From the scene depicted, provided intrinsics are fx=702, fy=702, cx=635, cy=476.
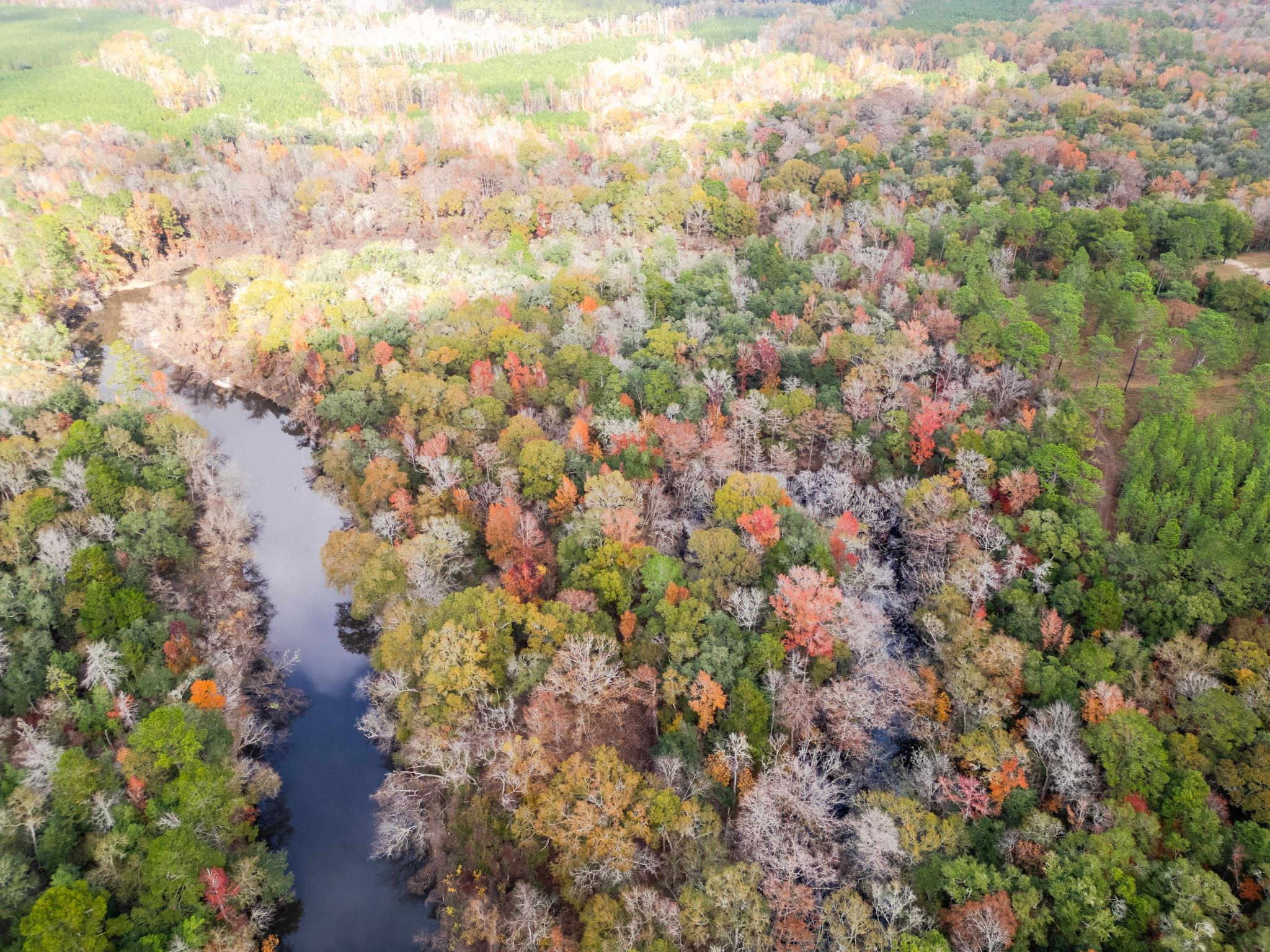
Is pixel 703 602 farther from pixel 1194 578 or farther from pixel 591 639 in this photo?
pixel 1194 578

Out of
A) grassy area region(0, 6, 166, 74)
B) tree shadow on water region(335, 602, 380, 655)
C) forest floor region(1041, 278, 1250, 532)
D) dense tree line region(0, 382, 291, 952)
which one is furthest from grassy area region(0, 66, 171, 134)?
forest floor region(1041, 278, 1250, 532)

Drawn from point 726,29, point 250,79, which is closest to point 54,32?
point 250,79

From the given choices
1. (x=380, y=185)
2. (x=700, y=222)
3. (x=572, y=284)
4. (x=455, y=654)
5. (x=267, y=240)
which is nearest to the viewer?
(x=455, y=654)

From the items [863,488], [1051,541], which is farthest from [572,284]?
[1051,541]

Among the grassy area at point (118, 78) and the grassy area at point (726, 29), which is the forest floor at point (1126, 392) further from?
the grassy area at point (726, 29)

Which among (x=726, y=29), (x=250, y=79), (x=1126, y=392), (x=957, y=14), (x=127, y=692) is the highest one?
(x=957, y=14)

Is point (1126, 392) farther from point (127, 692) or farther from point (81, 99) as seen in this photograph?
→ point (81, 99)
